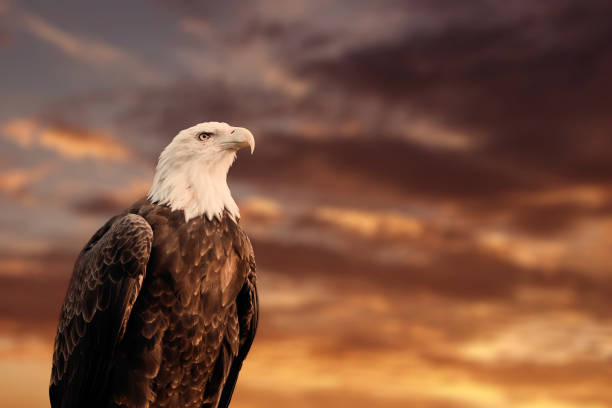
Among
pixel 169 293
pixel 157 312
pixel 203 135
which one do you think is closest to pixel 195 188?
pixel 203 135

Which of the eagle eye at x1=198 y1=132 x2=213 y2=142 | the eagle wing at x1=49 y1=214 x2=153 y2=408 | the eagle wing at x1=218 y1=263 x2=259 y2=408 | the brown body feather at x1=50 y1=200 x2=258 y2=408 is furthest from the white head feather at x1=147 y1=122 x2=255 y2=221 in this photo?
the eagle wing at x1=218 y1=263 x2=259 y2=408

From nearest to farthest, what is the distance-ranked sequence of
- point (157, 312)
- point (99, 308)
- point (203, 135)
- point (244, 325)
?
point (157, 312) < point (99, 308) < point (203, 135) < point (244, 325)

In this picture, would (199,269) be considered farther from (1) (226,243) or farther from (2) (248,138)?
(2) (248,138)

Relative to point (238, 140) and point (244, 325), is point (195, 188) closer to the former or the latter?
point (238, 140)

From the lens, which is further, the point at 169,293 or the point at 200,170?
the point at 200,170

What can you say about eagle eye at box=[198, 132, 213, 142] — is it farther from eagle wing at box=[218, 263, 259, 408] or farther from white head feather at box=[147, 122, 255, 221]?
eagle wing at box=[218, 263, 259, 408]

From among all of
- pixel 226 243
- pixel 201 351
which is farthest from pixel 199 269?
pixel 201 351
